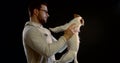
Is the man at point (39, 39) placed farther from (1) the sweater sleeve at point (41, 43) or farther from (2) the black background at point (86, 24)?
(2) the black background at point (86, 24)

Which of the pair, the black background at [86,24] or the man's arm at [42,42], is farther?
the black background at [86,24]

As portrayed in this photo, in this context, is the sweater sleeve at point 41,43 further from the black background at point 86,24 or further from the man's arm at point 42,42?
the black background at point 86,24

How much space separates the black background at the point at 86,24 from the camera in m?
2.24

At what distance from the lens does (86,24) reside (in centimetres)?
227

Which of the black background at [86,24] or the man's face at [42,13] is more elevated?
the man's face at [42,13]

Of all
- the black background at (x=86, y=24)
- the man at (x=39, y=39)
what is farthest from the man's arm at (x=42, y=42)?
the black background at (x=86, y=24)

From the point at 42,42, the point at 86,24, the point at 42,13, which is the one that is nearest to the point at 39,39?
the point at 42,42

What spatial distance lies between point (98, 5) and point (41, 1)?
1.07 m

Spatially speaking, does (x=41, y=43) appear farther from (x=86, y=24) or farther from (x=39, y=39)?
(x=86, y=24)

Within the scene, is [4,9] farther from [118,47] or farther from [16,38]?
[118,47]

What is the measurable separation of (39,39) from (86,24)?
108 centimetres

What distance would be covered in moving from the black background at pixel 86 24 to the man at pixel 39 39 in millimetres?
930

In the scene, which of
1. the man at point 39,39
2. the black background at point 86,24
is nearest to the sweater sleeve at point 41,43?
the man at point 39,39

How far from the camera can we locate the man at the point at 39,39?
1209mm
